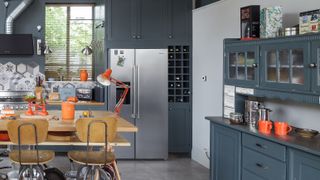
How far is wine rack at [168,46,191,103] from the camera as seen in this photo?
729 cm

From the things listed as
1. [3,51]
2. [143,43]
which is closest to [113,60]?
[143,43]

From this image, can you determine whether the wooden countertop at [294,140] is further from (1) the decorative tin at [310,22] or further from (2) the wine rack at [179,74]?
(2) the wine rack at [179,74]

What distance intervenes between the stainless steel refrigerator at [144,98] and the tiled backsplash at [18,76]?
1.74m

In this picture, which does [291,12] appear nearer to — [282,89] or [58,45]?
[282,89]

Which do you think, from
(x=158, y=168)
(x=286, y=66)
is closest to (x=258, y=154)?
(x=286, y=66)

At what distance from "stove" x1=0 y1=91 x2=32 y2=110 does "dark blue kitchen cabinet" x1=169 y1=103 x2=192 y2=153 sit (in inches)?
97.0

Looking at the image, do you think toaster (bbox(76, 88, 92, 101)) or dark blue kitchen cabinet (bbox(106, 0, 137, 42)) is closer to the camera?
dark blue kitchen cabinet (bbox(106, 0, 137, 42))

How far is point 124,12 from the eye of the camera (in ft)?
A: 23.3

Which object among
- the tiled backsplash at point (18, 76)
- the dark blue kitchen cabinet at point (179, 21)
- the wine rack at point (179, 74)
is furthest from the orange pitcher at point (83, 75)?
the dark blue kitchen cabinet at point (179, 21)

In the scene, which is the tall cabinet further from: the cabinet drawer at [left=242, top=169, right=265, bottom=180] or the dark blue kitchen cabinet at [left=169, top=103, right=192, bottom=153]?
the cabinet drawer at [left=242, top=169, right=265, bottom=180]

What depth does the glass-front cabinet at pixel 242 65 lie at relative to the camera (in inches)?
167

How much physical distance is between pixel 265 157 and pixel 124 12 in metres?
4.12

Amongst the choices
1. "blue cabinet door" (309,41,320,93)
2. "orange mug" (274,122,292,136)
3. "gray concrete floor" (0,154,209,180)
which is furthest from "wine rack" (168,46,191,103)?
"blue cabinet door" (309,41,320,93)

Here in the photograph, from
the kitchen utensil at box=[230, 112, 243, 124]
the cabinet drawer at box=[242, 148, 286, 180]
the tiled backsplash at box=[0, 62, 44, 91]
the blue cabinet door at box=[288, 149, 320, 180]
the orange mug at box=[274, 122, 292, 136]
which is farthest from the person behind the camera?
the tiled backsplash at box=[0, 62, 44, 91]
